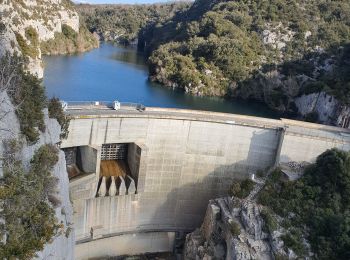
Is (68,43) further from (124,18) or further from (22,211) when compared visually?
(22,211)

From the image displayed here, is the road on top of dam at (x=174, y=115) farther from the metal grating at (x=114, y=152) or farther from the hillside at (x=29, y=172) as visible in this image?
the hillside at (x=29, y=172)

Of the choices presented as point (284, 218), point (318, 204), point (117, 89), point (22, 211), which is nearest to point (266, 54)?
point (117, 89)

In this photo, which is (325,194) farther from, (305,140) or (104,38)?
(104,38)

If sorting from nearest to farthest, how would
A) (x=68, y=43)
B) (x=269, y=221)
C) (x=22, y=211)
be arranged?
(x=22, y=211) → (x=269, y=221) → (x=68, y=43)

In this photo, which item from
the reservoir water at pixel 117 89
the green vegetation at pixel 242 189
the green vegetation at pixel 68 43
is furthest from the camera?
the green vegetation at pixel 68 43

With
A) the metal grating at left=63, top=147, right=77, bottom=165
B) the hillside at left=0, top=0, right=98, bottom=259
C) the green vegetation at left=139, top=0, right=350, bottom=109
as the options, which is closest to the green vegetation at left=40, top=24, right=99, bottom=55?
the green vegetation at left=139, top=0, right=350, bottom=109

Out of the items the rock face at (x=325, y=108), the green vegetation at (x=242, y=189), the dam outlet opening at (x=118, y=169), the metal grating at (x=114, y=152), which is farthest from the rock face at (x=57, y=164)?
the rock face at (x=325, y=108)

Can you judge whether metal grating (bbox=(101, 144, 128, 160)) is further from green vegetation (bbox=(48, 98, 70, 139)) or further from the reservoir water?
the reservoir water
